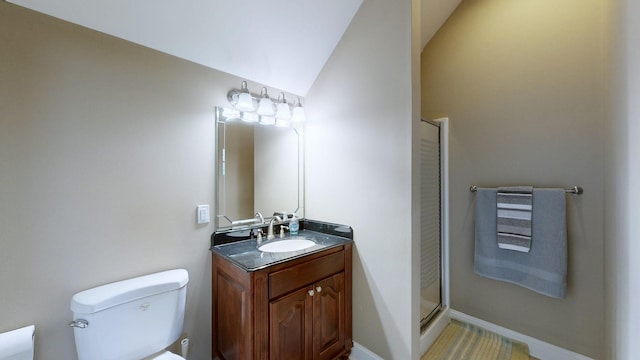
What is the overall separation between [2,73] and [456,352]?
10.0 feet

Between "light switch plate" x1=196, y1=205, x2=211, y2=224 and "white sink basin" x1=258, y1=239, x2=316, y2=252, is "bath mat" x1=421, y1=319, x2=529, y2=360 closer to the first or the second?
"white sink basin" x1=258, y1=239, x2=316, y2=252

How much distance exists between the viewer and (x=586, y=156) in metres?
1.54

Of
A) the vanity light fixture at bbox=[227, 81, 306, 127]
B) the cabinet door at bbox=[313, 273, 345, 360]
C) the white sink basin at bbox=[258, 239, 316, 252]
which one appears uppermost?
the vanity light fixture at bbox=[227, 81, 306, 127]

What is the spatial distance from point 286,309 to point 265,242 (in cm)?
51

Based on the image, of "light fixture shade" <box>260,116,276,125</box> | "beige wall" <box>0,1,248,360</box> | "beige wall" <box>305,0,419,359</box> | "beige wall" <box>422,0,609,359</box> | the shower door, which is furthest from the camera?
the shower door

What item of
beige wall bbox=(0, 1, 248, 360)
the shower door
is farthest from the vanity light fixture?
the shower door

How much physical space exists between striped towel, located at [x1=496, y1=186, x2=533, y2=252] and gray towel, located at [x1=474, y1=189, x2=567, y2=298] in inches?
1.6

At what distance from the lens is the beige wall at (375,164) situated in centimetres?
141

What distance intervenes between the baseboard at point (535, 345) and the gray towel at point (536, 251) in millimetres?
410

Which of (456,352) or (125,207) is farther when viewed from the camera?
(456,352)

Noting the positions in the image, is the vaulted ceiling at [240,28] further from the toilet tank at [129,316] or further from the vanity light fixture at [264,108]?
the toilet tank at [129,316]

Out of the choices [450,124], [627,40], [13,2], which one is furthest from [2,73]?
[450,124]

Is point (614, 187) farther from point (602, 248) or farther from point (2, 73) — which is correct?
point (2, 73)

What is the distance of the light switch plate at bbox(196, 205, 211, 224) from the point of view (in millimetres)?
1483
